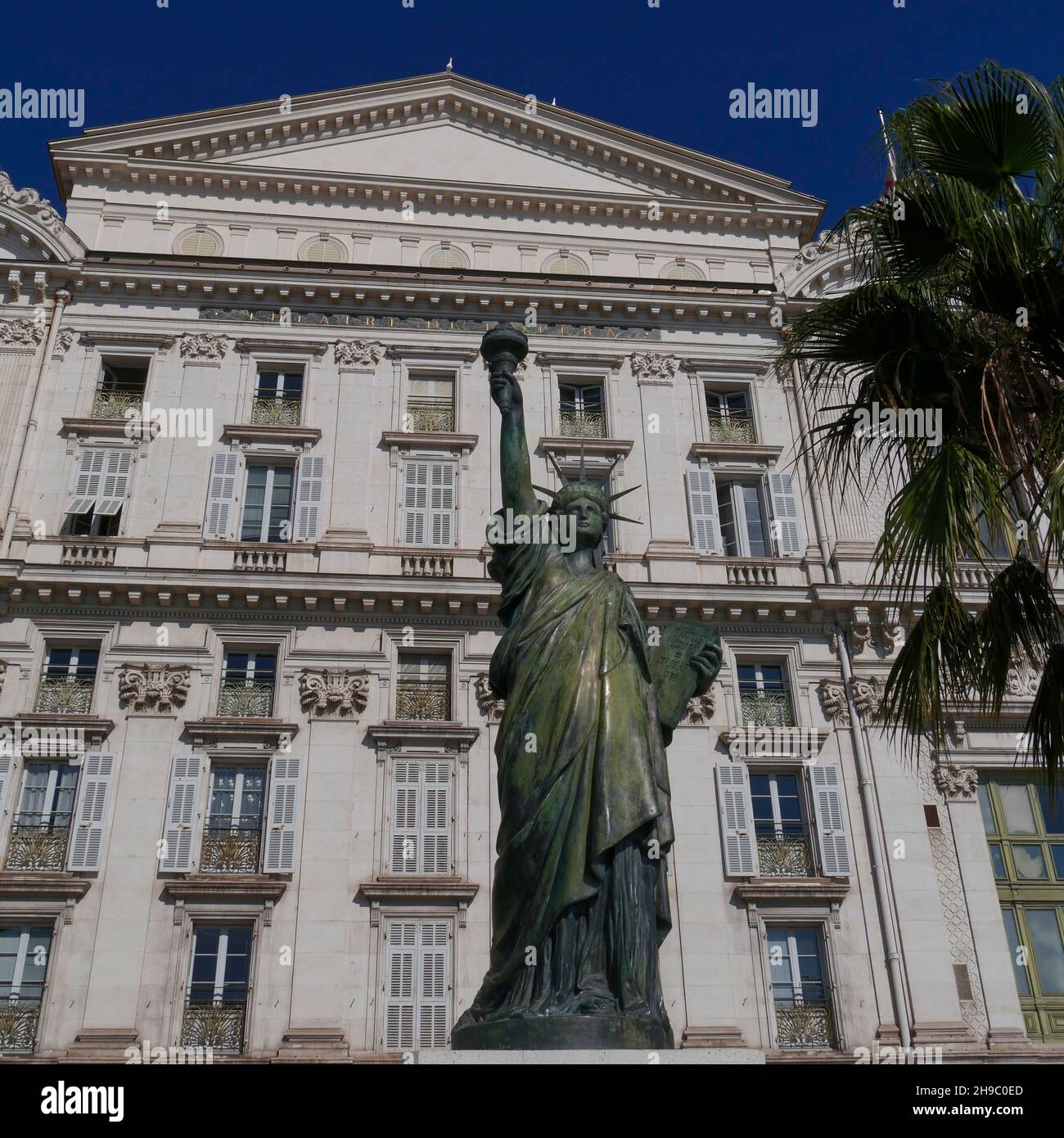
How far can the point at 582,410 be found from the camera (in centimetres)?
2752

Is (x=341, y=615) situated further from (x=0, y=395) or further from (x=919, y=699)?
(x=919, y=699)

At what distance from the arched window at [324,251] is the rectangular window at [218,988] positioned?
16.5 metres

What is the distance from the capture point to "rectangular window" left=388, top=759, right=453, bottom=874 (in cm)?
2133

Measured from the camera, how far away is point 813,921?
2150cm

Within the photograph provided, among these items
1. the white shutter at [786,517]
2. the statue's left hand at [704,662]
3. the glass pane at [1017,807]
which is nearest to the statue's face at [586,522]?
the statue's left hand at [704,662]

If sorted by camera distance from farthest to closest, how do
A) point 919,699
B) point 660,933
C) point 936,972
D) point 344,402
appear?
point 344,402, point 936,972, point 919,699, point 660,933

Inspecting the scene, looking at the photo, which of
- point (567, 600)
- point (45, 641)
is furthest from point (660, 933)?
point (45, 641)

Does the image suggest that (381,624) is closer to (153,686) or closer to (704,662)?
(153,686)

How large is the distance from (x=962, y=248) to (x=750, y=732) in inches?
537

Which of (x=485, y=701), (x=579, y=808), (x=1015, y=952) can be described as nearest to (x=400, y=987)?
(x=485, y=701)

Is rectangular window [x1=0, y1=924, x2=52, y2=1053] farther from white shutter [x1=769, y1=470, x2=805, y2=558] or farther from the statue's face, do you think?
the statue's face

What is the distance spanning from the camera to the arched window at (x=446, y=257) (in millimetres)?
30128

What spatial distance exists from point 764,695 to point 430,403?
31.9ft

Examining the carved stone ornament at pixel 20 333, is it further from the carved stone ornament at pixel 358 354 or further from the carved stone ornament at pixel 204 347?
the carved stone ornament at pixel 358 354
